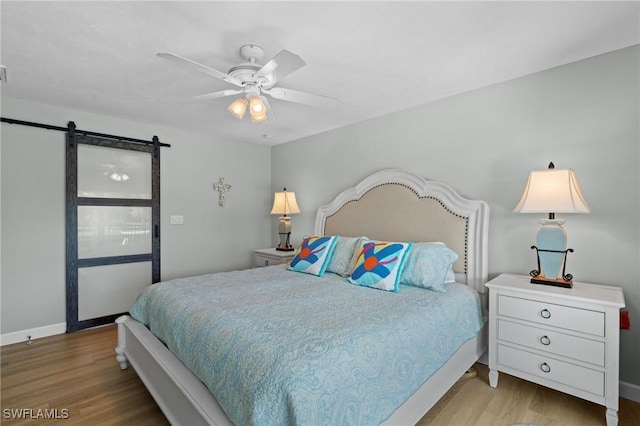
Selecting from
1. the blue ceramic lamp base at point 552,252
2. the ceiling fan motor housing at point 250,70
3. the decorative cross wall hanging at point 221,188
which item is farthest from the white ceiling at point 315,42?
the decorative cross wall hanging at point 221,188

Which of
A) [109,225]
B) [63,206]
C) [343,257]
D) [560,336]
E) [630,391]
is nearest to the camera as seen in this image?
[560,336]

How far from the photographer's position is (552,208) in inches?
78.9

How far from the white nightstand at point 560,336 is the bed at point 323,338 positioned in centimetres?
21

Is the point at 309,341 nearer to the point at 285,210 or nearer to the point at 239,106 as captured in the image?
the point at 239,106

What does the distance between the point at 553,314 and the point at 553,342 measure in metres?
0.18

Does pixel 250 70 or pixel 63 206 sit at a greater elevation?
pixel 250 70

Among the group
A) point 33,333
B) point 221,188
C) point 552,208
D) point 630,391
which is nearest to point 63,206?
point 33,333

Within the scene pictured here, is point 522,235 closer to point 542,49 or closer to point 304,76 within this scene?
point 542,49

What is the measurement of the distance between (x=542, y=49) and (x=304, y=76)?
1.63m

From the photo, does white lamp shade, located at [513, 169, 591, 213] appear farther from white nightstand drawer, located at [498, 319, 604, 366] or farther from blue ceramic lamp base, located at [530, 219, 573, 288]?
white nightstand drawer, located at [498, 319, 604, 366]

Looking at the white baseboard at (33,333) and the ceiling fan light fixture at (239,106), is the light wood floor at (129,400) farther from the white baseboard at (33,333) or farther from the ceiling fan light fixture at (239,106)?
the ceiling fan light fixture at (239,106)

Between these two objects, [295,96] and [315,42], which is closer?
[315,42]

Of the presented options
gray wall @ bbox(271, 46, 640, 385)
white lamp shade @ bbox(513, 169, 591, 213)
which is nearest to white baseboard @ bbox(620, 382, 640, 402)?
gray wall @ bbox(271, 46, 640, 385)

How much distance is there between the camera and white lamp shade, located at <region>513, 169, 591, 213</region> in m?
1.97
